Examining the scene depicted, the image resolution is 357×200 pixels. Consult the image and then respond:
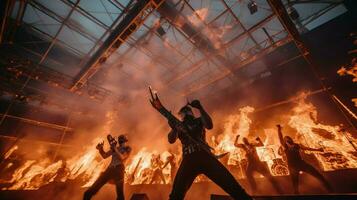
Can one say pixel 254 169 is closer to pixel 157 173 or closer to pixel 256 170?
pixel 256 170

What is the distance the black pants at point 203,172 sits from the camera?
2152 mm

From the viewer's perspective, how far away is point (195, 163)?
A: 7.88 feet

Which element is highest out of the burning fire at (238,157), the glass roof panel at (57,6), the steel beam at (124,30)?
the glass roof panel at (57,6)

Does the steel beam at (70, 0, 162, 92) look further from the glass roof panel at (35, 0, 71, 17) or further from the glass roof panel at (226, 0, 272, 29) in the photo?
the glass roof panel at (226, 0, 272, 29)

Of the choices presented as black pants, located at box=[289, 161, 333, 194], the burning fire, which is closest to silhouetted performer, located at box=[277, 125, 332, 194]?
black pants, located at box=[289, 161, 333, 194]

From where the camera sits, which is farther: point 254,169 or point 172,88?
point 172,88

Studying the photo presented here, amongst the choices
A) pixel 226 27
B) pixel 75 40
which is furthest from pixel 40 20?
pixel 226 27

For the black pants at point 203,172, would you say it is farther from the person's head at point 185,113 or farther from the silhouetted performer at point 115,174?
the silhouetted performer at point 115,174

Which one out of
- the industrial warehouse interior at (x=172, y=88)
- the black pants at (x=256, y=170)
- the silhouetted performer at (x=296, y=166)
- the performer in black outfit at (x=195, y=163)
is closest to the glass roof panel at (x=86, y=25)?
the industrial warehouse interior at (x=172, y=88)

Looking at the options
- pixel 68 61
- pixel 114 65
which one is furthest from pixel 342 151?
pixel 68 61

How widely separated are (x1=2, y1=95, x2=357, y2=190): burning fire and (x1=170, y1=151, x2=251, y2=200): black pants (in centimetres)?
486

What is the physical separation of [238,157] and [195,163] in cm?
685

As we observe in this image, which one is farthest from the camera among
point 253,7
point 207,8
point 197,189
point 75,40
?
point 75,40

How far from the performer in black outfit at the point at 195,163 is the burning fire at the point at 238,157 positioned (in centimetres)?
464
